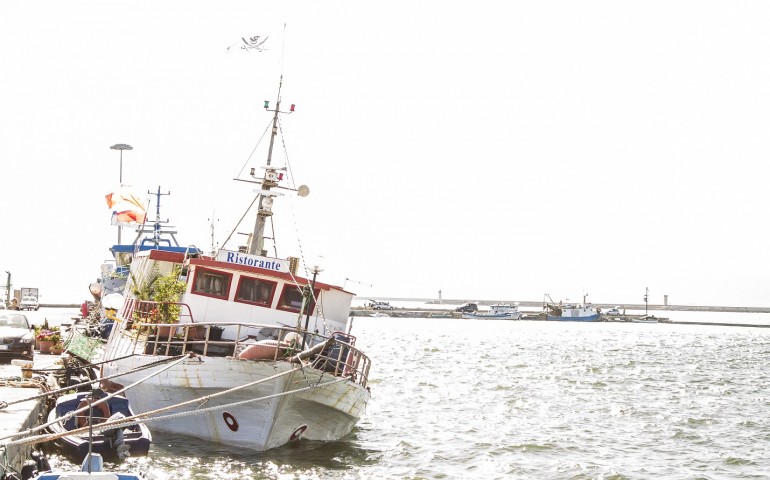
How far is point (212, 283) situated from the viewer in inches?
870

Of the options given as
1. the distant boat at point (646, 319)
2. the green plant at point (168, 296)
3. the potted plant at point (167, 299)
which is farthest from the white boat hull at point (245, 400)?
the distant boat at point (646, 319)

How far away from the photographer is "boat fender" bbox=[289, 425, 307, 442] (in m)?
19.8

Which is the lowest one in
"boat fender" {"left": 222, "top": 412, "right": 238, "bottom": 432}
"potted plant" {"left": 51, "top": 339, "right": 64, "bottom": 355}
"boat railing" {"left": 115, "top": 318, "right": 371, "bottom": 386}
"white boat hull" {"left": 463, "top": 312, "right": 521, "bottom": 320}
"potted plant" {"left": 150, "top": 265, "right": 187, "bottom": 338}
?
"boat fender" {"left": 222, "top": 412, "right": 238, "bottom": 432}

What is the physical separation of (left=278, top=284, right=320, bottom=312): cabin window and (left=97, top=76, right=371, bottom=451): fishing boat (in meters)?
0.03

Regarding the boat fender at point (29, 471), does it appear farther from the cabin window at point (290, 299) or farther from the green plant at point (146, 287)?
the green plant at point (146, 287)

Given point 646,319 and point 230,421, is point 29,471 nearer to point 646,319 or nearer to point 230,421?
point 230,421

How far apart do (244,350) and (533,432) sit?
37.9 ft

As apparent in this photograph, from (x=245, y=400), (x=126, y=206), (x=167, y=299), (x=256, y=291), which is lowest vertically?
(x=245, y=400)

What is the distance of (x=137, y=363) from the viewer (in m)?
20.5

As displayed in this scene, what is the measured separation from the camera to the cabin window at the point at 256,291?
2203cm

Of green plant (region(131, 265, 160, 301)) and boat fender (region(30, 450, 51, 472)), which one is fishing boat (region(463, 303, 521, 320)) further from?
boat fender (region(30, 450, 51, 472))

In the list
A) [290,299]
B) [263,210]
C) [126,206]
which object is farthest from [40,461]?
[126,206]

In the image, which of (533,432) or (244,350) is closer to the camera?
(244,350)

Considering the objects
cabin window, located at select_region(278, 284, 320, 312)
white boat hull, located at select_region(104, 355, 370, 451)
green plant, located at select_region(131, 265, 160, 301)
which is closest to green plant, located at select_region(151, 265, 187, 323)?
green plant, located at select_region(131, 265, 160, 301)
